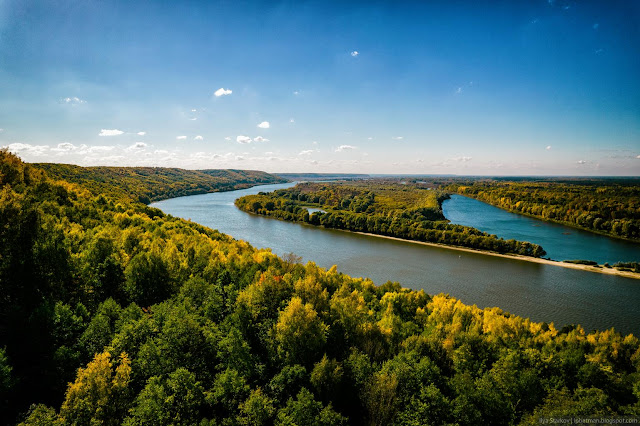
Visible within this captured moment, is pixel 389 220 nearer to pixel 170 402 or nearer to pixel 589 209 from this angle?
pixel 589 209

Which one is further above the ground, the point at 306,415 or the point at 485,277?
the point at 306,415

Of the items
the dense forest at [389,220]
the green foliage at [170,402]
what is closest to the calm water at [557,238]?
the dense forest at [389,220]

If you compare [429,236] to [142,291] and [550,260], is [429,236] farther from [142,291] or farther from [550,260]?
[142,291]

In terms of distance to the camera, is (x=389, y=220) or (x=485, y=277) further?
(x=389, y=220)

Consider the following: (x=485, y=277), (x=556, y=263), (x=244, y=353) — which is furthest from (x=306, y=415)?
(x=556, y=263)

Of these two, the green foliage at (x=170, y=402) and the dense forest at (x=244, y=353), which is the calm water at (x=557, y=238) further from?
the green foliage at (x=170, y=402)

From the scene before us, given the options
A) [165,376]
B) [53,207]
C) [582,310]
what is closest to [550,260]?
[582,310]
